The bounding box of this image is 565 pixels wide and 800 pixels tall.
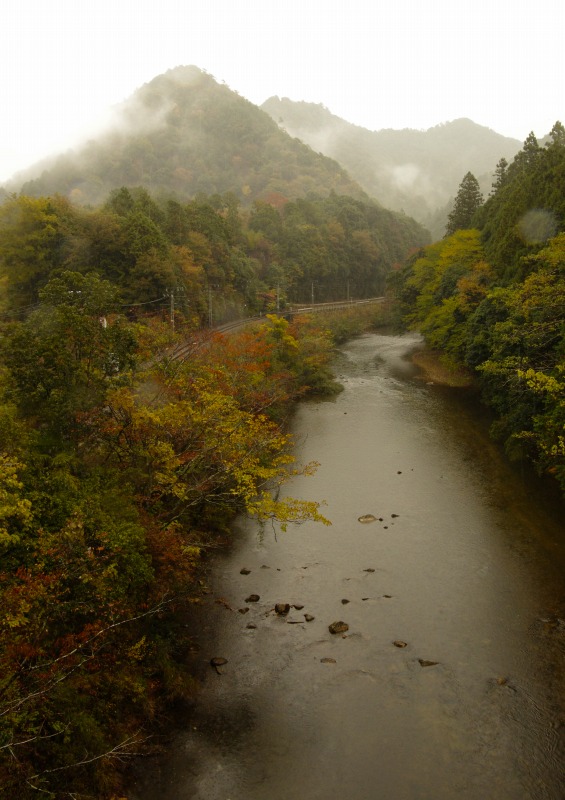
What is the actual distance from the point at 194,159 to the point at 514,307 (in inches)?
4833

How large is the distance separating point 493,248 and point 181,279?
24633 mm

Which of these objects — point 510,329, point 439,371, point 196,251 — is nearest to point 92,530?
point 510,329

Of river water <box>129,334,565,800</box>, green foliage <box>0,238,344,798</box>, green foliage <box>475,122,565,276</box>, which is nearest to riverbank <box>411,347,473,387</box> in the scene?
green foliage <box>475,122,565,276</box>

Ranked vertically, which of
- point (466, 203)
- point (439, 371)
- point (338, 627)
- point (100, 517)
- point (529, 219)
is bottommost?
point (338, 627)

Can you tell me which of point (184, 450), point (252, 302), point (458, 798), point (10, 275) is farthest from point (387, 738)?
point (252, 302)

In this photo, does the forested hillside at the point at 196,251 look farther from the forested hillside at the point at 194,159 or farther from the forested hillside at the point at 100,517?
the forested hillside at the point at 194,159

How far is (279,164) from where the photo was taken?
424 feet

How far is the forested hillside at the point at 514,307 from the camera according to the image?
20.2m

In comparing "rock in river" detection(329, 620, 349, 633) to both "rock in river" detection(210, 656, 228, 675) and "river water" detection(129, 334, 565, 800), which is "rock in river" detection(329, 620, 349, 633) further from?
"rock in river" detection(210, 656, 228, 675)

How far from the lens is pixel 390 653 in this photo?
13.2 meters

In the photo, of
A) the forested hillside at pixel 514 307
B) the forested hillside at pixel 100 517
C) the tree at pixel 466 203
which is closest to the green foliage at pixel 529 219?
the forested hillside at pixel 514 307

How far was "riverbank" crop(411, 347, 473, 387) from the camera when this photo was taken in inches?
1545

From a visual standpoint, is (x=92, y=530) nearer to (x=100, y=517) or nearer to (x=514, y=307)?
(x=100, y=517)

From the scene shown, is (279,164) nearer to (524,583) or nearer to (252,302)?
(252,302)
